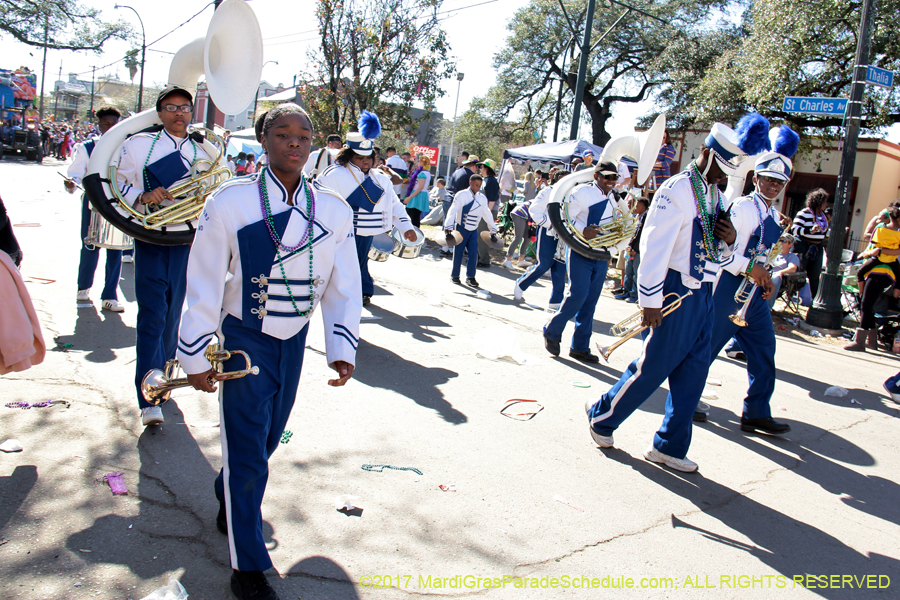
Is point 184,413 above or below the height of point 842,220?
below

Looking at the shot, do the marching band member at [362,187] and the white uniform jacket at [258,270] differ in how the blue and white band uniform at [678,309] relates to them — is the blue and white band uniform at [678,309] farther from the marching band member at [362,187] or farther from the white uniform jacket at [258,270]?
the marching band member at [362,187]

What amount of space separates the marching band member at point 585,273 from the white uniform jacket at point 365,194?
2.05 metres

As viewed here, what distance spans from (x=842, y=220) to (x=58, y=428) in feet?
34.4

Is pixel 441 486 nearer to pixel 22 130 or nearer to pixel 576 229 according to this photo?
pixel 576 229

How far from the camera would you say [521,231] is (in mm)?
13836

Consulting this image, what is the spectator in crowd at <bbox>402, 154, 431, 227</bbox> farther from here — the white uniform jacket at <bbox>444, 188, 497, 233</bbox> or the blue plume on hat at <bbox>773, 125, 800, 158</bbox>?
the blue plume on hat at <bbox>773, 125, 800, 158</bbox>

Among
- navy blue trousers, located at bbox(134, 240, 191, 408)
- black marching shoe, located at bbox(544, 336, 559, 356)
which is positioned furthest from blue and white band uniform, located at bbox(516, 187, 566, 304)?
navy blue trousers, located at bbox(134, 240, 191, 408)

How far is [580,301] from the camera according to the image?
695 cm

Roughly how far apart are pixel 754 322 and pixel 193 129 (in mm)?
4520

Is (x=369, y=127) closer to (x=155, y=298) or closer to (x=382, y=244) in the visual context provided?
(x=382, y=244)

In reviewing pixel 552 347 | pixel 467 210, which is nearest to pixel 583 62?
pixel 467 210

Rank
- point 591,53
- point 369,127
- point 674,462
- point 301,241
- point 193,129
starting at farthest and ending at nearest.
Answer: point 591,53 < point 369,127 < point 193,129 < point 674,462 < point 301,241

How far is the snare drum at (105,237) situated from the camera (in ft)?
18.7

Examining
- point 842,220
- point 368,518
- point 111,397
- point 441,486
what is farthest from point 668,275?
point 842,220
